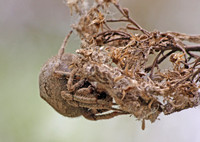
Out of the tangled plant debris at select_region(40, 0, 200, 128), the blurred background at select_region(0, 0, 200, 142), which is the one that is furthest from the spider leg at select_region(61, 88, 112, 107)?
the blurred background at select_region(0, 0, 200, 142)

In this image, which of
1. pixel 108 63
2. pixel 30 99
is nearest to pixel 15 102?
pixel 30 99

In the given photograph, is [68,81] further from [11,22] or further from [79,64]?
[11,22]

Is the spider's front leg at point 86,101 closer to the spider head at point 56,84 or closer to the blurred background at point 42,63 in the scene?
the spider head at point 56,84

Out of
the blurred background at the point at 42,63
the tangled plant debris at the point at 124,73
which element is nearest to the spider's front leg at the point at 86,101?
the tangled plant debris at the point at 124,73

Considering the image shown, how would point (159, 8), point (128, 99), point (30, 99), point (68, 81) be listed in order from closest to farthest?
point (128, 99), point (68, 81), point (30, 99), point (159, 8)

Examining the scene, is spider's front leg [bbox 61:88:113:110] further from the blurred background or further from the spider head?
the blurred background

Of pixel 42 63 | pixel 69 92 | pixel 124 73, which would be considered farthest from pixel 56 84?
pixel 42 63
